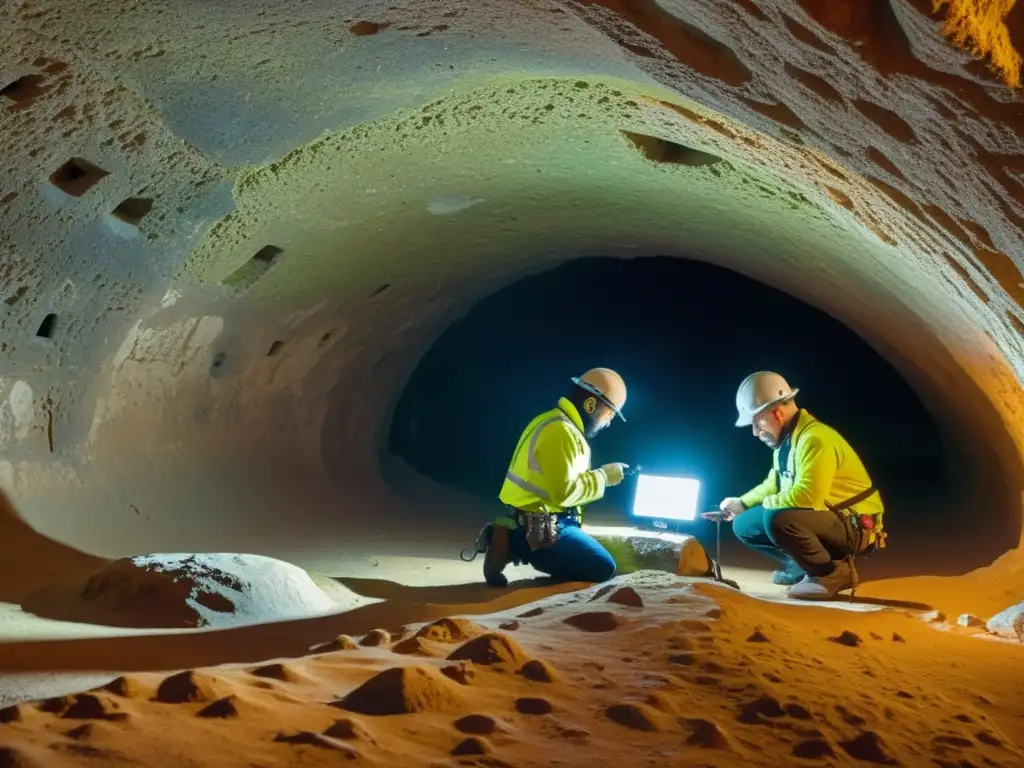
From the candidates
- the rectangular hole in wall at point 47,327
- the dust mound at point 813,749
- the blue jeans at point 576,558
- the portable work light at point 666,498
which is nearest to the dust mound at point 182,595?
the blue jeans at point 576,558

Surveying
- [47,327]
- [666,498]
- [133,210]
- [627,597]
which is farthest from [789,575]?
[47,327]

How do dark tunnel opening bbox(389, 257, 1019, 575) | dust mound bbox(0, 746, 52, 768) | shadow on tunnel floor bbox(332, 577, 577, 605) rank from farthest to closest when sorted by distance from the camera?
dark tunnel opening bbox(389, 257, 1019, 575) → shadow on tunnel floor bbox(332, 577, 577, 605) → dust mound bbox(0, 746, 52, 768)

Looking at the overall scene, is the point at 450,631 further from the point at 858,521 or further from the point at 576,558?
the point at 858,521

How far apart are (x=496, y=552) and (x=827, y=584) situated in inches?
75.4

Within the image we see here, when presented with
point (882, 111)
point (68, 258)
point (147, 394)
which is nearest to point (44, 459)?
point (147, 394)

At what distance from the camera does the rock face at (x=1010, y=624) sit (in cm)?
456

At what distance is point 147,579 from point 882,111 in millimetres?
3718

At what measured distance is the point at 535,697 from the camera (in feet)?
9.42

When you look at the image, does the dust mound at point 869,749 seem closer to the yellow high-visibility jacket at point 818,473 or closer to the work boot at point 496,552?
the yellow high-visibility jacket at point 818,473

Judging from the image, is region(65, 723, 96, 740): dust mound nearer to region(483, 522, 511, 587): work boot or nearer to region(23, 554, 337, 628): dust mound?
region(23, 554, 337, 628): dust mound

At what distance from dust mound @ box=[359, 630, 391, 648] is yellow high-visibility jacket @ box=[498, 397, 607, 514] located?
210 centimetres

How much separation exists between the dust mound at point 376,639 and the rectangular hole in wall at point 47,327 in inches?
124

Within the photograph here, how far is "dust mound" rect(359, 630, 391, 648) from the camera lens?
12.2ft

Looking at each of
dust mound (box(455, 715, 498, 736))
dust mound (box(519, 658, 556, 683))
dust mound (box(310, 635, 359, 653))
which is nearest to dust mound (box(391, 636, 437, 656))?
dust mound (box(310, 635, 359, 653))
